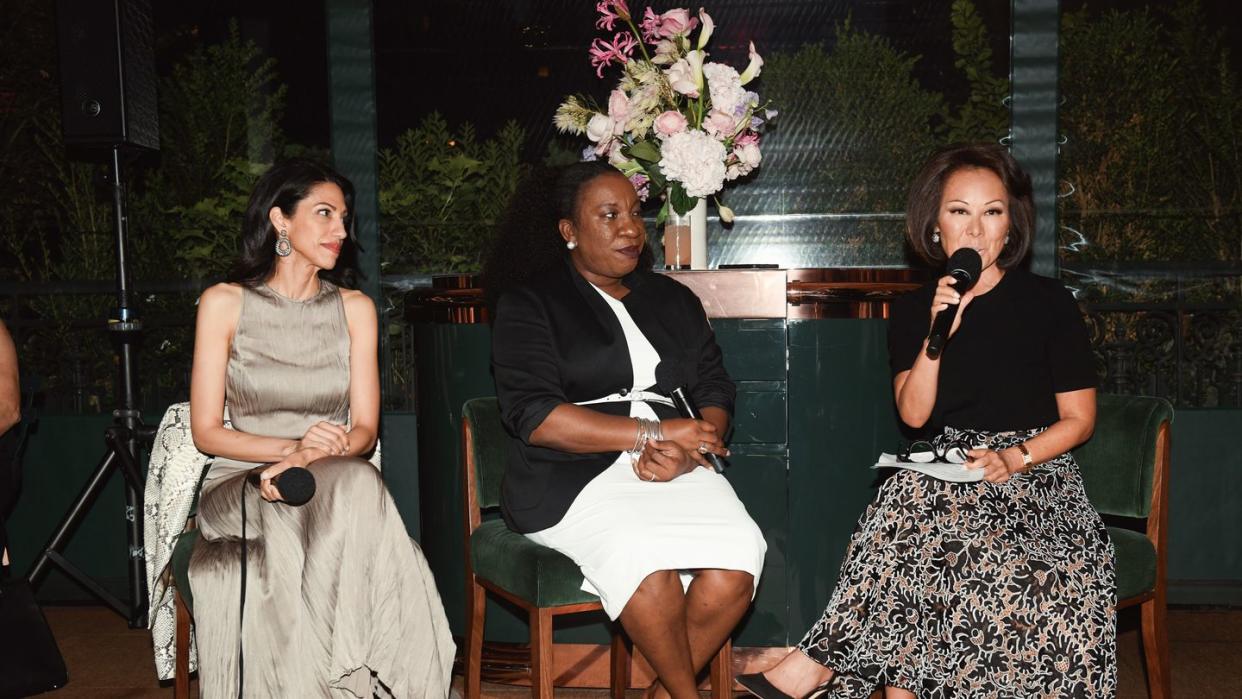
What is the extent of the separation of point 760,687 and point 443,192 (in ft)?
8.14

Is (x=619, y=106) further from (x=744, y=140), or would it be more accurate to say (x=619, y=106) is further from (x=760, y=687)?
(x=760, y=687)

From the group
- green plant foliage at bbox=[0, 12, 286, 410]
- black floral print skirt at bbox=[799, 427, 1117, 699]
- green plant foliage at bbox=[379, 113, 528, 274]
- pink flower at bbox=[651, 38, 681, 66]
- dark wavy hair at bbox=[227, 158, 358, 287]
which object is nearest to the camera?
black floral print skirt at bbox=[799, 427, 1117, 699]

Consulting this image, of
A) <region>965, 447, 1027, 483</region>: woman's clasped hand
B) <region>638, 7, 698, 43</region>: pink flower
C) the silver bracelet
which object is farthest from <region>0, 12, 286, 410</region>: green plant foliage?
<region>965, 447, 1027, 483</region>: woman's clasped hand

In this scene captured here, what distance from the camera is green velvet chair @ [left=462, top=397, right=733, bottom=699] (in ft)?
8.55

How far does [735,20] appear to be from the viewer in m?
4.20

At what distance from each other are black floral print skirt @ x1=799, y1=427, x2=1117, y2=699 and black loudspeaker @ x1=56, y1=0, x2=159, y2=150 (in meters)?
2.94

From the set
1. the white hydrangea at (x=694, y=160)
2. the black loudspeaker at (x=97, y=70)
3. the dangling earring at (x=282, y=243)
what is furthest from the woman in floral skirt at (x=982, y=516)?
the black loudspeaker at (x=97, y=70)

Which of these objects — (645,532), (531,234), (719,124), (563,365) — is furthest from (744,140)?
(645,532)

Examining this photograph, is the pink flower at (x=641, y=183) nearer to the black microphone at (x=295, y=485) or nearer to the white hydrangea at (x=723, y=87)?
the white hydrangea at (x=723, y=87)

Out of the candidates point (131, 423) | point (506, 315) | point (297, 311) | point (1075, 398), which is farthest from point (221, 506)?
point (1075, 398)

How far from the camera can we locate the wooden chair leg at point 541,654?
8.48ft

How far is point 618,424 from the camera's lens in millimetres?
2686

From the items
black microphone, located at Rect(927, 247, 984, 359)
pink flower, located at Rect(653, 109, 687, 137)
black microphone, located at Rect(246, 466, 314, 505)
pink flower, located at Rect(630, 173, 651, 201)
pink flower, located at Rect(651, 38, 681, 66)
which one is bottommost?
black microphone, located at Rect(246, 466, 314, 505)

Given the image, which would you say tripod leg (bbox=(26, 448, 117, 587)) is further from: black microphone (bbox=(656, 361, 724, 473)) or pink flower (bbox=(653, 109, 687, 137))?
pink flower (bbox=(653, 109, 687, 137))
